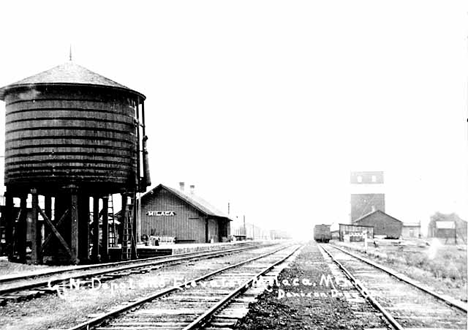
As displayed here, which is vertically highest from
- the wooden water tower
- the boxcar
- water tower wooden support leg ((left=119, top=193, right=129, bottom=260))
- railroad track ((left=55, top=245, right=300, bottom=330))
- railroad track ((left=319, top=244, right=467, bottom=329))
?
the wooden water tower

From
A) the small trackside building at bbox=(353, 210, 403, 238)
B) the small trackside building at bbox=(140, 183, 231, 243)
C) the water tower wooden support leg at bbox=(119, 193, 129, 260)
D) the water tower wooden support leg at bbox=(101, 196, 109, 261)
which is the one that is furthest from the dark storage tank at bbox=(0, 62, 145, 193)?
the small trackside building at bbox=(353, 210, 403, 238)

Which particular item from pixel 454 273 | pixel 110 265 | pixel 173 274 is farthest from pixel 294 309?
pixel 110 265

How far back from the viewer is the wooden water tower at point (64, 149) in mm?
18000

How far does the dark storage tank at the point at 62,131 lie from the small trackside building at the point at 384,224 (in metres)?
68.1

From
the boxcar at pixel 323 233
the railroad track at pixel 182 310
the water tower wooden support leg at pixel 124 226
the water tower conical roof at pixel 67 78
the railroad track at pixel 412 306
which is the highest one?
the water tower conical roof at pixel 67 78

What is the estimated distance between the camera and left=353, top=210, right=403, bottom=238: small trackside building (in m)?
81.5

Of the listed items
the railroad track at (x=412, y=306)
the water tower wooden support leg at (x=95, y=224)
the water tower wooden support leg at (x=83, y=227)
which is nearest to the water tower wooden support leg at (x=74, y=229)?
the water tower wooden support leg at (x=83, y=227)

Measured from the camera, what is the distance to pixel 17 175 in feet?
60.3

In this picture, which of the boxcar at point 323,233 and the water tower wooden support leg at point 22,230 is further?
the boxcar at point 323,233

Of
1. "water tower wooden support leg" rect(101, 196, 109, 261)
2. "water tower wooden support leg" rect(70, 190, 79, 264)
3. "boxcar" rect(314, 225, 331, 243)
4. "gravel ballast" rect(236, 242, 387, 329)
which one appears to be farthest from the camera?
"boxcar" rect(314, 225, 331, 243)

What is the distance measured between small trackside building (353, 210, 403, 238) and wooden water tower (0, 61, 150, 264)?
67371 millimetres

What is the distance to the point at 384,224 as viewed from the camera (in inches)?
3226

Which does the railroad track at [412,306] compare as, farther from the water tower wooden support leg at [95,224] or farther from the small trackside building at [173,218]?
the small trackside building at [173,218]

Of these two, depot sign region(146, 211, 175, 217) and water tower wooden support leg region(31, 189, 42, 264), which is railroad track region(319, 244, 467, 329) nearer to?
water tower wooden support leg region(31, 189, 42, 264)
